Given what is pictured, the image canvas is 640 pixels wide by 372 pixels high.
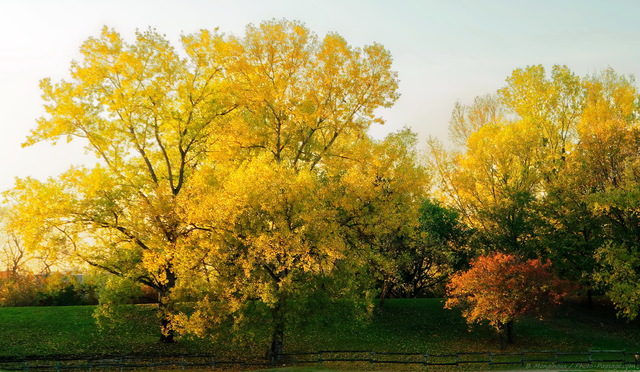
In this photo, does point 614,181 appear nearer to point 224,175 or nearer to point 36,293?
point 224,175

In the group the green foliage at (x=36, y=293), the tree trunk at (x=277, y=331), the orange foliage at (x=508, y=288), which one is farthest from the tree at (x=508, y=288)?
the green foliage at (x=36, y=293)

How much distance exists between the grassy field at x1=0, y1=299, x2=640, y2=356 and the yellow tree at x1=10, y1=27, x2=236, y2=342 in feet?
11.8

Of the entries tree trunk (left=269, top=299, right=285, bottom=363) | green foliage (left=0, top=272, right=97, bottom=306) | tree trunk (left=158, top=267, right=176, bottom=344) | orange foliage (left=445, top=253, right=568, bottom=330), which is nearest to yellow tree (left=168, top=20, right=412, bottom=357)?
tree trunk (left=269, top=299, right=285, bottom=363)

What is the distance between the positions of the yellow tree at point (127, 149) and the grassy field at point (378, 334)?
3.60 m

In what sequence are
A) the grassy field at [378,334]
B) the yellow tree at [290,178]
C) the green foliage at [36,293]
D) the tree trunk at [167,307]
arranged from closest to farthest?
1. the yellow tree at [290,178]
2. the tree trunk at [167,307]
3. the grassy field at [378,334]
4. the green foliage at [36,293]

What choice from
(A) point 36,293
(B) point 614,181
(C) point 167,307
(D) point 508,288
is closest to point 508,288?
(D) point 508,288

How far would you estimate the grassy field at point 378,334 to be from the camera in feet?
99.5

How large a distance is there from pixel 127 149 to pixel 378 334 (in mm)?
20846

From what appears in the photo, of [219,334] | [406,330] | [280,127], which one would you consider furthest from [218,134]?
[406,330]

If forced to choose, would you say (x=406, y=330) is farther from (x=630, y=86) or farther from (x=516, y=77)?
(x=630, y=86)

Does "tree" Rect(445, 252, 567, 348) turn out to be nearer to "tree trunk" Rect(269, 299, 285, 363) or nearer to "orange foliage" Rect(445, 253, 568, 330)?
"orange foliage" Rect(445, 253, 568, 330)

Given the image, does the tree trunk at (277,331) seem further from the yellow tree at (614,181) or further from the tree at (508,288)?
the yellow tree at (614,181)

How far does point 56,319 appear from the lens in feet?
113

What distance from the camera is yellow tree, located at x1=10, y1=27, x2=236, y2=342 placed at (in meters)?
27.5
